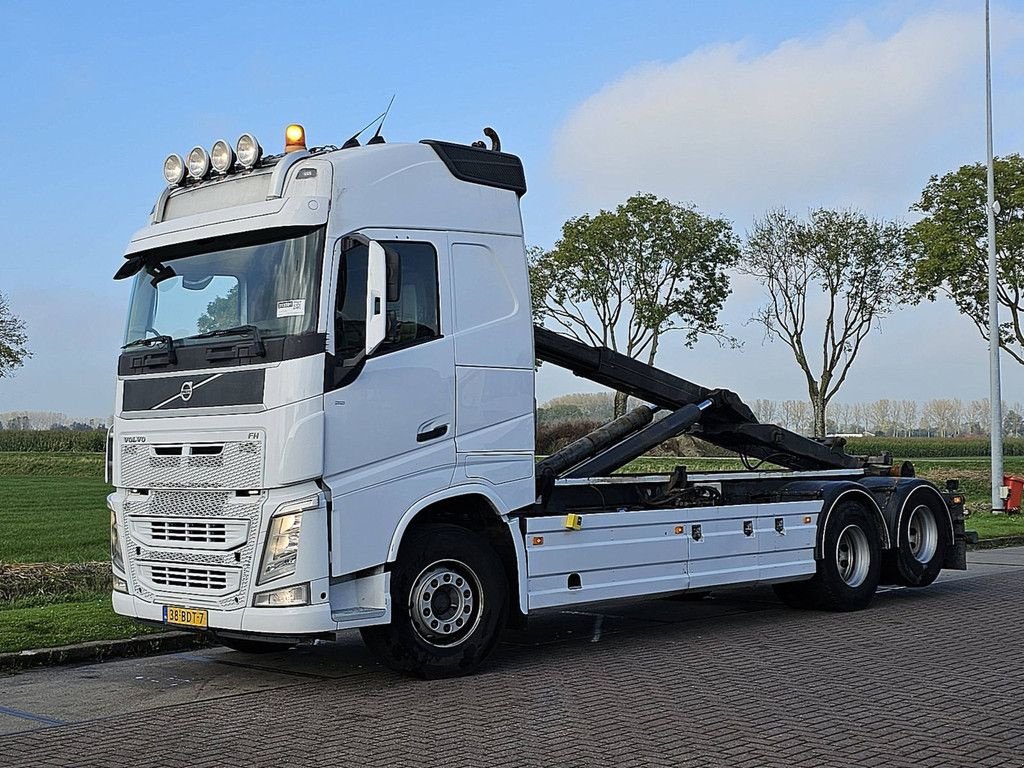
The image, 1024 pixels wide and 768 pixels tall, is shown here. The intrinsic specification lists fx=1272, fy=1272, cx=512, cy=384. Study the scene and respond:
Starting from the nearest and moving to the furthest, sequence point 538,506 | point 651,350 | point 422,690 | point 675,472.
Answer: point 422,690, point 538,506, point 675,472, point 651,350

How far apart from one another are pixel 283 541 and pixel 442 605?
4.66 ft

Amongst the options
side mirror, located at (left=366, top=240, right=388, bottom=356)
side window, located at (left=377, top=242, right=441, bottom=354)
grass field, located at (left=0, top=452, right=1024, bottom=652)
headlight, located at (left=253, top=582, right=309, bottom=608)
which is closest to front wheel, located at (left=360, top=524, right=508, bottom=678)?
headlight, located at (left=253, top=582, right=309, bottom=608)

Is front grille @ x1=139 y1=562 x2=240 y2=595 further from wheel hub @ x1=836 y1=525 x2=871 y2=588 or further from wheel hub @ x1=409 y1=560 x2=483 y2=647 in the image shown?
wheel hub @ x1=836 y1=525 x2=871 y2=588

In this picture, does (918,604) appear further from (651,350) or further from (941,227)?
(651,350)

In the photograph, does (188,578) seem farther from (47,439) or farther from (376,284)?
(47,439)

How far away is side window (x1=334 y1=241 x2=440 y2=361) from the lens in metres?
8.82

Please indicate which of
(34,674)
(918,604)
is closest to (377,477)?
(34,674)

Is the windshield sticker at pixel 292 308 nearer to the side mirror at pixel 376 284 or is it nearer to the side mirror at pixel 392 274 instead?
the side mirror at pixel 376 284

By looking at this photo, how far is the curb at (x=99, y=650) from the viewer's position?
1000 centimetres

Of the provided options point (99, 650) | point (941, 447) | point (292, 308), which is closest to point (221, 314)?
point (292, 308)

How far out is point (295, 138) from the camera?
9.50m

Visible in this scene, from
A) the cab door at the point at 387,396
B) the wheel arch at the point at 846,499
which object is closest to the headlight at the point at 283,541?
the cab door at the point at 387,396

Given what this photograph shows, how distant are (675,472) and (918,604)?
3.36 meters

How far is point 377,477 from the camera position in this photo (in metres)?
8.95
